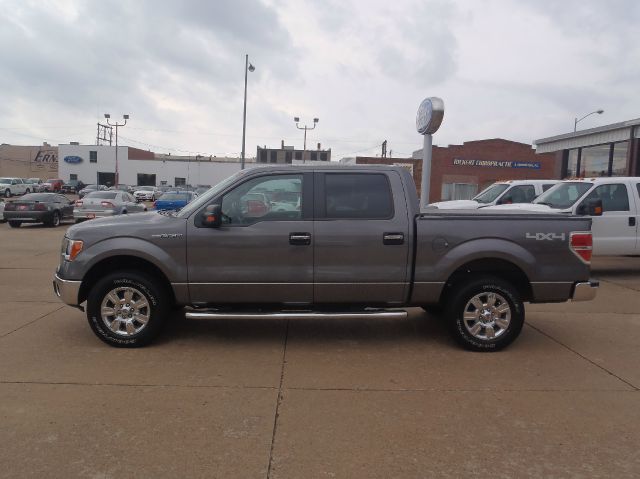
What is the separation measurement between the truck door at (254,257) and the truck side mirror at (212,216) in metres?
0.09

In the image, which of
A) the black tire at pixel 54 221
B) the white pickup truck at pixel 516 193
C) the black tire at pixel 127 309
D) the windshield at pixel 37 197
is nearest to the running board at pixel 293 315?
the black tire at pixel 127 309

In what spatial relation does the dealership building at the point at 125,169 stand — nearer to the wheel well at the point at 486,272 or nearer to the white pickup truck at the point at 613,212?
the white pickup truck at the point at 613,212

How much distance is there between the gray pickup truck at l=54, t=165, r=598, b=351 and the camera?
5.18m

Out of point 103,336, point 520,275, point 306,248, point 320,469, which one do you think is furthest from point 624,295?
point 103,336

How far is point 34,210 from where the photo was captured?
19438 millimetres

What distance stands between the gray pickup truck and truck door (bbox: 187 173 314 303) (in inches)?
0.4

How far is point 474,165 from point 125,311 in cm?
3806

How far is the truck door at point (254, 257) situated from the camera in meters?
5.17

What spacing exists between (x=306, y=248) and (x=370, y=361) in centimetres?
127

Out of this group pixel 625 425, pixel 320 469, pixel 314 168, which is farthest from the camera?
pixel 314 168

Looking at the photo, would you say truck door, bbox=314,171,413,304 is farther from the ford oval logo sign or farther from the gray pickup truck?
the ford oval logo sign

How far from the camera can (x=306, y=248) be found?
17.0 feet

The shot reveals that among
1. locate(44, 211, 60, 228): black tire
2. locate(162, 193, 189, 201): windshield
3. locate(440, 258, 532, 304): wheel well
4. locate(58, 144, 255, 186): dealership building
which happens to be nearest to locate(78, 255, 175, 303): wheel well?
locate(440, 258, 532, 304): wheel well

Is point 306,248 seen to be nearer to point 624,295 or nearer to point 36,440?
point 36,440
